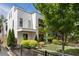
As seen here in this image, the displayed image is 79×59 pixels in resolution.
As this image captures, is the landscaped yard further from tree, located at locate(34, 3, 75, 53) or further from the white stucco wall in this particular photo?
the white stucco wall

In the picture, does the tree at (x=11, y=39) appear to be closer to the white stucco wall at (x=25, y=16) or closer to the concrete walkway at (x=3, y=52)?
the concrete walkway at (x=3, y=52)

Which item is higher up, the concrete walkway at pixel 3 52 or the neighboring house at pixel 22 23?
the neighboring house at pixel 22 23

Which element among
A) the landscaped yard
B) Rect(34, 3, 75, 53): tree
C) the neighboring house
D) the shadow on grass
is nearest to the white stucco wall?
the neighboring house

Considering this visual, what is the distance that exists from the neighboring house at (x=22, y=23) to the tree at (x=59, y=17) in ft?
0.45

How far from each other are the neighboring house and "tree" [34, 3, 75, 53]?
0.14 m

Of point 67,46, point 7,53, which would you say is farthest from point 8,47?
point 67,46

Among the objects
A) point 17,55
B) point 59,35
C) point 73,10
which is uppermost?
point 73,10

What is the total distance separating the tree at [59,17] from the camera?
4641 millimetres

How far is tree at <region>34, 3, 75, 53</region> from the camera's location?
183 inches

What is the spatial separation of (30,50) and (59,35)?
0.51 meters

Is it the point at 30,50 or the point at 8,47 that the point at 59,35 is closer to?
the point at 30,50

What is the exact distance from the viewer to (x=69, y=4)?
462 centimetres

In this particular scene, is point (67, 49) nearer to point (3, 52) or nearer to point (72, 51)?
point (72, 51)

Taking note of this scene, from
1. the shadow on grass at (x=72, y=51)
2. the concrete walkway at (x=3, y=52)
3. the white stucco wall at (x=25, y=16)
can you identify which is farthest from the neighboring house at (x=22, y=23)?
the shadow on grass at (x=72, y=51)
